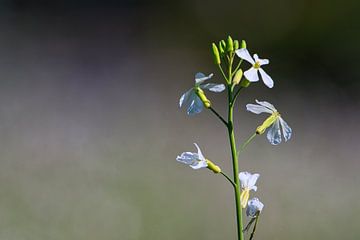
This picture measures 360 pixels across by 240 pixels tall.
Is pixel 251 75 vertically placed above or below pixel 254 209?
above

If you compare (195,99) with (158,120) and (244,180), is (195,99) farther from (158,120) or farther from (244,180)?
(158,120)

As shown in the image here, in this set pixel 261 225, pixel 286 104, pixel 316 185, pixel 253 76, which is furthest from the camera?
pixel 286 104

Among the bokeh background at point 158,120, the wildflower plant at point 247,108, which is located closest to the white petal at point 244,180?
the wildflower plant at point 247,108

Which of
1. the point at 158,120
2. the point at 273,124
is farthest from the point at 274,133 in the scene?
the point at 158,120

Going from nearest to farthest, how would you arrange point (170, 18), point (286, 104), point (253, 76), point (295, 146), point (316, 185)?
1. point (253, 76)
2. point (316, 185)
3. point (295, 146)
4. point (286, 104)
5. point (170, 18)

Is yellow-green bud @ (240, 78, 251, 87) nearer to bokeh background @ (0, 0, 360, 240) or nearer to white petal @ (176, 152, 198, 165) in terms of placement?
white petal @ (176, 152, 198, 165)

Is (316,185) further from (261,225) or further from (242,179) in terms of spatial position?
(242,179)

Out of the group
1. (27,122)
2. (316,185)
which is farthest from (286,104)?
(27,122)

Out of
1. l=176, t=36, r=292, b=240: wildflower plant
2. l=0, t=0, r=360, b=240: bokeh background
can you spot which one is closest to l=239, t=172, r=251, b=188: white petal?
l=176, t=36, r=292, b=240: wildflower plant
